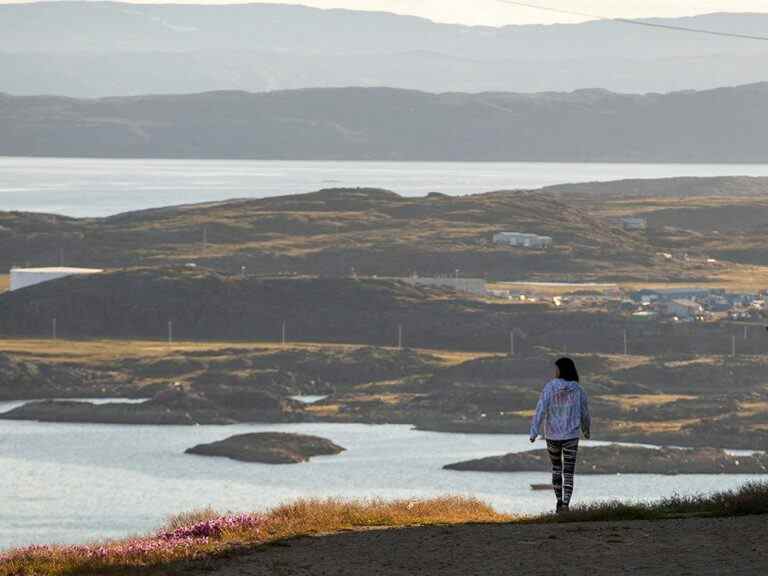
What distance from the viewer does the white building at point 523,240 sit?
18712cm

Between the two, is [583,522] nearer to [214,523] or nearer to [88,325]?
[214,523]

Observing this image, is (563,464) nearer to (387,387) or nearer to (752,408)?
(752,408)

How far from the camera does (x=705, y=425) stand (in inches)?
3969

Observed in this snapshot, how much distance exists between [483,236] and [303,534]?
173749 millimetres

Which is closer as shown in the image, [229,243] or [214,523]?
[214,523]

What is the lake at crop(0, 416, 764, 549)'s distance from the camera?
259 ft

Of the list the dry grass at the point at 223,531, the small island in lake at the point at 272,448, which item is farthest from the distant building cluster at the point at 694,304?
the dry grass at the point at 223,531

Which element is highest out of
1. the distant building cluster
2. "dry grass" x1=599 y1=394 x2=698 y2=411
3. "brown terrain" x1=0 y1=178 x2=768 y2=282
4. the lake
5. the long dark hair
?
"brown terrain" x1=0 y1=178 x2=768 y2=282

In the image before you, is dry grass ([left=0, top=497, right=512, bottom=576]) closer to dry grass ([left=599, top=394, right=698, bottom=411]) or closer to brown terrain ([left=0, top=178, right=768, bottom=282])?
dry grass ([left=599, top=394, right=698, bottom=411])

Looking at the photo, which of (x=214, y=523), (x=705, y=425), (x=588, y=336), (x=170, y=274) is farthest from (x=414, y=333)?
(x=214, y=523)

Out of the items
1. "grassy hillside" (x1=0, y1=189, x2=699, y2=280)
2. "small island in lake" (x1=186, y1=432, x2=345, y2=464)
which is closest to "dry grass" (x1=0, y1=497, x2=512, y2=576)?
"small island in lake" (x1=186, y1=432, x2=345, y2=464)

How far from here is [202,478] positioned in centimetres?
9025

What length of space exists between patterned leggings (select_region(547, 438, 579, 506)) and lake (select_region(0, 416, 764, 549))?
48473 mm

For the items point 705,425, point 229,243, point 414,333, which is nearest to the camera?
point 705,425
